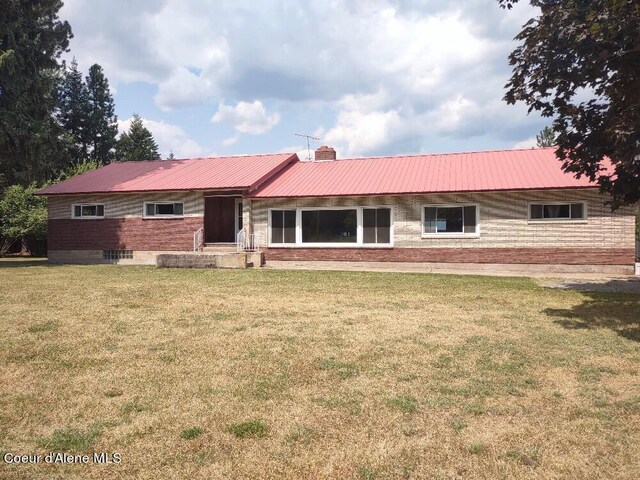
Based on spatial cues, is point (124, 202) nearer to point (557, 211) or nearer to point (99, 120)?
point (557, 211)

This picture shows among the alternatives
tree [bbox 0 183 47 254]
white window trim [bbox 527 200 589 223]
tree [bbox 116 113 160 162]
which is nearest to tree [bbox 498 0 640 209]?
white window trim [bbox 527 200 589 223]

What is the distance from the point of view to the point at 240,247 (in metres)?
22.5

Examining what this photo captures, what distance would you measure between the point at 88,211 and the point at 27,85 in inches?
259

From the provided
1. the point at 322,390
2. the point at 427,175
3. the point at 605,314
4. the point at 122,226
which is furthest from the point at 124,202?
the point at 322,390

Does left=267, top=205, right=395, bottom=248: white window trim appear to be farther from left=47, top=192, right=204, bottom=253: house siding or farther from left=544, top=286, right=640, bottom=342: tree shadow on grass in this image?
left=544, top=286, right=640, bottom=342: tree shadow on grass

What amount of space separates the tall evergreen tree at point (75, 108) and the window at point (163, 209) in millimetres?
37506

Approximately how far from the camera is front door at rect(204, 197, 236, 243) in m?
24.1

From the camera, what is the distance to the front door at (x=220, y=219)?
2414 cm

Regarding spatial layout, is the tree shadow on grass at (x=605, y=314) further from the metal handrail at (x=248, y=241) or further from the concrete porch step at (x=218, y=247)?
the concrete porch step at (x=218, y=247)

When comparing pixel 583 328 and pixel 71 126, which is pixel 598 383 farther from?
pixel 71 126

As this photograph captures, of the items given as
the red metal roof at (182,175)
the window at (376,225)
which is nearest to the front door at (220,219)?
the red metal roof at (182,175)

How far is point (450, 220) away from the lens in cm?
2047

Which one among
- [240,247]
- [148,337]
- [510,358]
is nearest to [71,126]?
[240,247]

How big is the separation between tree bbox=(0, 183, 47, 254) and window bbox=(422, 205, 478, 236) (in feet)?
81.0
